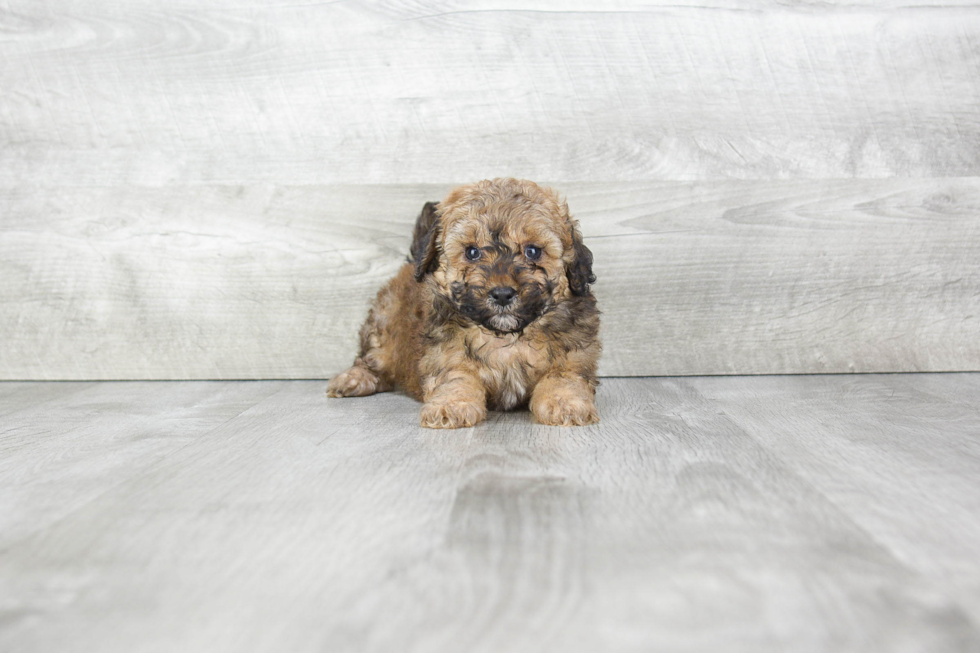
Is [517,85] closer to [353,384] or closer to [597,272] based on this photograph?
[597,272]

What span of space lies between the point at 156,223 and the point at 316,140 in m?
0.86

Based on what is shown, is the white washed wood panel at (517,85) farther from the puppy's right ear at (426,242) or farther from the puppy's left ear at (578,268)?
the puppy's left ear at (578,268)

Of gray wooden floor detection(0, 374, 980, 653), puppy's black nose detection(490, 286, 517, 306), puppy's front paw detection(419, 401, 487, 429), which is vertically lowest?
puppy's front paw detection(419, 401, 487, 429)

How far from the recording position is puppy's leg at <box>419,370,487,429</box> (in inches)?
95.4

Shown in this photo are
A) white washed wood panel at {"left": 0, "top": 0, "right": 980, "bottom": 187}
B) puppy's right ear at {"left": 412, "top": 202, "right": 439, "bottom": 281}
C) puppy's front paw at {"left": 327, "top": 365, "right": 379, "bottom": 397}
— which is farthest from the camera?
white washed wood panel at {"left": 0, "top": 0, "right": 980, "bottom": 187}

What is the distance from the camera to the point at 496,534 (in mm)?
1454

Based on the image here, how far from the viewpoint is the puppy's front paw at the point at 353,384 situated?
3.08 m

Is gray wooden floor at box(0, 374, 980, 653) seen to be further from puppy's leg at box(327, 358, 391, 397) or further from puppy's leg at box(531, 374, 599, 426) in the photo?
puppy's leg at box(327, 358, 391, 397)

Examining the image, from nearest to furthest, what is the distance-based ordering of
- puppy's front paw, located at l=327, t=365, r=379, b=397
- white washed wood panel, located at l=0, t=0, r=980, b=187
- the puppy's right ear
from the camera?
1. the puppy's right ear
2. puppy's front paw, located at l=327, t=365, r=379, b=397
3. white washed wood panel, located at l=0, t=0, r=980, b=187

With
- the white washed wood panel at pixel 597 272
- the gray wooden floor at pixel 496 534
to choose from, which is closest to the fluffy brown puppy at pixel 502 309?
the gray wooden floor at pixel 496 534

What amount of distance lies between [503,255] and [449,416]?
0.57m

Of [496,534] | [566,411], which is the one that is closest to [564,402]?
[566,411]

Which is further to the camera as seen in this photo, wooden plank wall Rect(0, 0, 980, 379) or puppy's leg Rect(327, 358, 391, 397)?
wooden plank wall Rect(0, 0, 980, 379)

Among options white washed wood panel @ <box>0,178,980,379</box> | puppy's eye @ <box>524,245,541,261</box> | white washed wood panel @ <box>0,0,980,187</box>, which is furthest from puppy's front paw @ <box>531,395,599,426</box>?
white washed wood panel @ <box>0,0,980,187</box>
